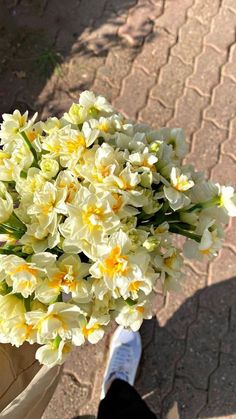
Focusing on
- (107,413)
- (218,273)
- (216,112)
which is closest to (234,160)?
(216,112)

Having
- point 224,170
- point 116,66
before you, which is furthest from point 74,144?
point 116,66

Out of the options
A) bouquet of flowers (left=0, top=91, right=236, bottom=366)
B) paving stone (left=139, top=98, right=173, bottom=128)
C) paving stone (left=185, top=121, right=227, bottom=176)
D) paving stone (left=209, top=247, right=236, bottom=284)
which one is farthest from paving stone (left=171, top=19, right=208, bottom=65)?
bouquet of flowers (left=0, top=91, right=236, bottom=366)

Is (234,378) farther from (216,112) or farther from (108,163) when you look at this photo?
(108,163)

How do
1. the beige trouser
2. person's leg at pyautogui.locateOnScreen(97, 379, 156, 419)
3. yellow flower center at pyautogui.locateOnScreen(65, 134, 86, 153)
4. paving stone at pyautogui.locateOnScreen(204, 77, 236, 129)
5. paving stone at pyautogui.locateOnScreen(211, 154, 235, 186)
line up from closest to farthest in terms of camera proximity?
yellow flower center at pyautogui.locateOnScreen(65, 134, 86, 153), the beige trouser, person's leg at pyautogui.locateOnScreen(97, 379, 156, 419), paving stone at pyautogui.locateOnScreen(211, 154, 235, 186), paving stone at pyautogui.locateOnScreen(204, 77, 236, 129)

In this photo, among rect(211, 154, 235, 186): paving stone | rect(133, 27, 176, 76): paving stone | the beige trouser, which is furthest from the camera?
rect(133, 27, 176, 76): paving stone

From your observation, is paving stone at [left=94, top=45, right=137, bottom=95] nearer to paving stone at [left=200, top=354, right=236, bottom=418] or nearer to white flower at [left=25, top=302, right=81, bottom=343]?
paving stone at [left=200, top=354, right=236, bottom=418]

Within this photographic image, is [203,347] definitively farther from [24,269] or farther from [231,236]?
[24,269]
